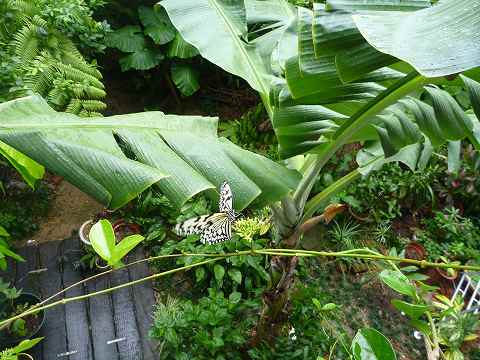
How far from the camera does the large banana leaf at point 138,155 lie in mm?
748

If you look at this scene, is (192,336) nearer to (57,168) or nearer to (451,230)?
(57,168)

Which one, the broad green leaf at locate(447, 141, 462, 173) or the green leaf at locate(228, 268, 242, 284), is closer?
the broad green leaf at locate(447, 141, 462, 173)

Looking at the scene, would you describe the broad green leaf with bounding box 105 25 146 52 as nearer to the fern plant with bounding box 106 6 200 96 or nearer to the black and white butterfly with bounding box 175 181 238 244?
the fern plant with bounding box 106 6 200 96

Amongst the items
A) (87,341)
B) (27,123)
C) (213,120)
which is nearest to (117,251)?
(27,123)

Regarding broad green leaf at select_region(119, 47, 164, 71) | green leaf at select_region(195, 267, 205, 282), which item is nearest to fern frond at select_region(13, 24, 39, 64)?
broad green leaf at select_region(119, 47, 164, 71)

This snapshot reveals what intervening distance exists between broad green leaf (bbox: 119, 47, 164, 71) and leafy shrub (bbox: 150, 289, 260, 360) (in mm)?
1942

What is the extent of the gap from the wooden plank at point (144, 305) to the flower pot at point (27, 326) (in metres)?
0.44

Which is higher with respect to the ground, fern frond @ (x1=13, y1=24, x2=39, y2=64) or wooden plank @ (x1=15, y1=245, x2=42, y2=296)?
fern frond @ (x1=13, y1=24, x2=39, y2=64)

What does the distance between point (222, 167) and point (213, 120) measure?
250 millimetres

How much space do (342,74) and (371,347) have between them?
372 mm

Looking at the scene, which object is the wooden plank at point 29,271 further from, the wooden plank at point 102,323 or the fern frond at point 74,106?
the fern frond at point 74,106

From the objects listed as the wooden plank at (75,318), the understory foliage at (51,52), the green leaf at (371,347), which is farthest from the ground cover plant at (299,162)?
the understory foliage at (51,52)

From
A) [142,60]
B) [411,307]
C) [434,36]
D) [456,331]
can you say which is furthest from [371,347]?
[142,60]

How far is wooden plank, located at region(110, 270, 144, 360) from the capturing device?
6.34 ft
